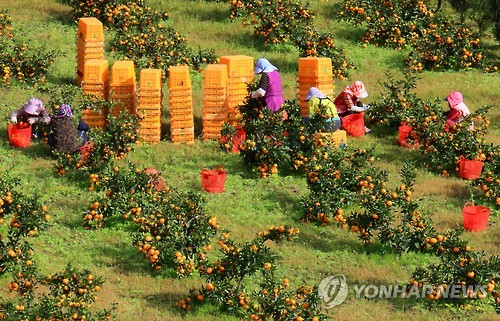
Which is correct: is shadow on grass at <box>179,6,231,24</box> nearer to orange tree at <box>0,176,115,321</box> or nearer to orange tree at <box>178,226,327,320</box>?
orange tree at <box>0,176,115,321</box>

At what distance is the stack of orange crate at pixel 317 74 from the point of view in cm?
2027

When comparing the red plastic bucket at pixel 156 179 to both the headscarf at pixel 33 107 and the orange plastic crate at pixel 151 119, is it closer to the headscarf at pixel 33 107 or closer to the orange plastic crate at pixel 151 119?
the orange plastic crate at pixel 151 119

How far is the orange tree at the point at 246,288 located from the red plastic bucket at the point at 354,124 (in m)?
6.03

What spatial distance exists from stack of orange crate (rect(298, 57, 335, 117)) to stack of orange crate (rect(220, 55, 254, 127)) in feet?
3.15

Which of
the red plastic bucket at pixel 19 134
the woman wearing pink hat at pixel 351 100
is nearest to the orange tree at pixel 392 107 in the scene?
the woman wearing pink hat at pixel 351 100

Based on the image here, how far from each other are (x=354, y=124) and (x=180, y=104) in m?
3.17

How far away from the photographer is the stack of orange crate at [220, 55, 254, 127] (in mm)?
20094

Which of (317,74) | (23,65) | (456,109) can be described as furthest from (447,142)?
(23,65)

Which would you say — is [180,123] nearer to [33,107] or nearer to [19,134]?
[33,107]

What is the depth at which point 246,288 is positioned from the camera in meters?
14.9

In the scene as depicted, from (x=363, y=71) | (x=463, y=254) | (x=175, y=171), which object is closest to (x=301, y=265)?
(x=463, y=254)

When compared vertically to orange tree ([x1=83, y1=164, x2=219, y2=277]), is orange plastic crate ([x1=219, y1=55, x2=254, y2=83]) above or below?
above

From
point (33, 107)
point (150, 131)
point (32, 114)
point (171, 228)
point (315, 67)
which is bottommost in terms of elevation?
point (171, 228)

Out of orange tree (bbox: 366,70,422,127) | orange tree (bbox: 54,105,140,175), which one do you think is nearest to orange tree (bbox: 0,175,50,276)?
orange tree (bbox: 54,105,140,175)
